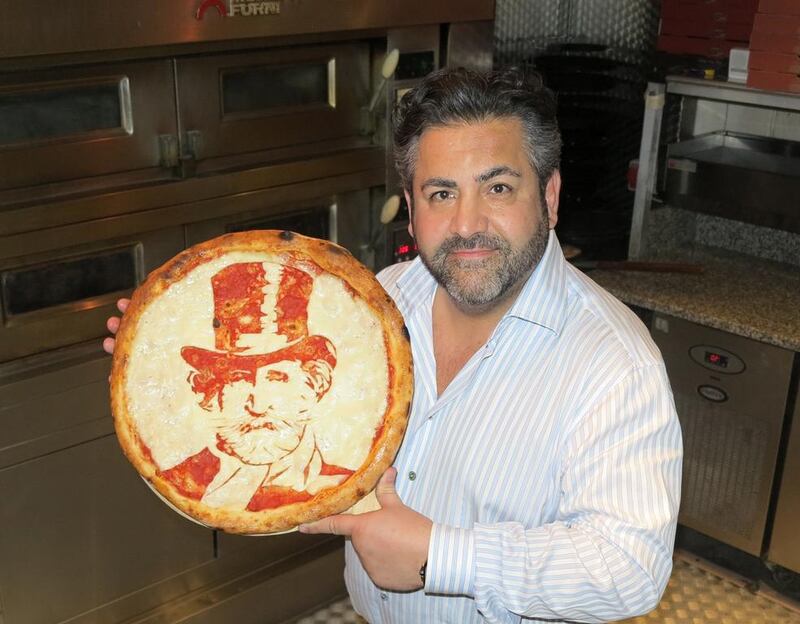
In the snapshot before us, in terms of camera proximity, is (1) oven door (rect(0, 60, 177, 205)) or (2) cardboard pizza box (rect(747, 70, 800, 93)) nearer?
(1) oven door (rect(0, 60, 177, 205))

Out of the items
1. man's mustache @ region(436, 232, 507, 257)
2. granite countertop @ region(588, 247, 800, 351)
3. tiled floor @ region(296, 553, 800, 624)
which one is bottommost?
tiled floor @ region(296, 553, 800, 624)

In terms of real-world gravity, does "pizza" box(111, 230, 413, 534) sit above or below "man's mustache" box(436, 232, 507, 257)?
below

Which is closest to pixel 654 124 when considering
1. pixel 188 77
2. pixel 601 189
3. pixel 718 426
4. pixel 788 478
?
pixel 601 189

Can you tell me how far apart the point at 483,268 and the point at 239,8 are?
1.13m

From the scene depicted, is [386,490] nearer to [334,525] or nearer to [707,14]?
[334,525]

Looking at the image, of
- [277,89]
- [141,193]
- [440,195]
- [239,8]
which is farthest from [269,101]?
[440,195]

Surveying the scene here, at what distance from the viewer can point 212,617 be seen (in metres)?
2.75

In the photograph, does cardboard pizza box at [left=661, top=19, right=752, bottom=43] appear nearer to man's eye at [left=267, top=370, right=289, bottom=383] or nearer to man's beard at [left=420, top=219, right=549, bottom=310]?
man's beard at [left=420, top=219, right=549, bottom=310]

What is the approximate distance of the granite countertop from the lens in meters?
2.78

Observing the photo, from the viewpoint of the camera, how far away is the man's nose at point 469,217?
4.93 ft

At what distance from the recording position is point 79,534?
2.48 metres

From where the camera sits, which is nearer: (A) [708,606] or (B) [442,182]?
(B) [442,182]

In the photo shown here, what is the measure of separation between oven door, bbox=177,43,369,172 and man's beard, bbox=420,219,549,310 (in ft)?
3.54

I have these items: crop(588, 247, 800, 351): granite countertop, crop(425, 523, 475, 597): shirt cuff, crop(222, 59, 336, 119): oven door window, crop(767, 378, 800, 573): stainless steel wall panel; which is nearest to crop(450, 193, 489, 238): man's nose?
crop(425, 523, 475, 597): shirt cuff
